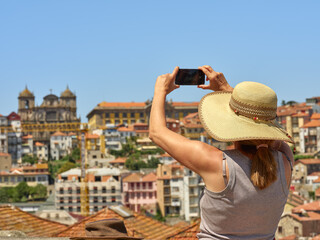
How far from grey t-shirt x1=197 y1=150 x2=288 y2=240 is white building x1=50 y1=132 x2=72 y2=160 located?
95884 millimetres

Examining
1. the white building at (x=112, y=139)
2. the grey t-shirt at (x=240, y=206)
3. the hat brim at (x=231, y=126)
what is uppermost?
the hat brim at (x=231, y=126)

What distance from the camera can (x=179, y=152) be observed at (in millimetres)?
2211

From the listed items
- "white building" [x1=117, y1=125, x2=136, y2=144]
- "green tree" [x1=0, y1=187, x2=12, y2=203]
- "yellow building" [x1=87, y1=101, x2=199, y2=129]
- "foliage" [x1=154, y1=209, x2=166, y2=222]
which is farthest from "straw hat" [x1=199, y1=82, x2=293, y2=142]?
"yellow building" [x1=87, y1=101, x2=199, y2=129]

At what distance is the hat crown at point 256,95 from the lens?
90.3 inches

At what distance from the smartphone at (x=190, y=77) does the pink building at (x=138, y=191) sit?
6118 centimetres

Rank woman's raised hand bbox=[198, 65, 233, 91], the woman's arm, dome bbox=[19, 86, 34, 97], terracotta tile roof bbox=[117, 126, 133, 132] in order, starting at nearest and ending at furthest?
1. the woman's arm
2. woman's raised hand bbox=[198, 65, 233, 91]
3. terracotta tile roof bbox=[117, 126, 133, 132]
4. dome bbox=[19, 86, 34, 97]

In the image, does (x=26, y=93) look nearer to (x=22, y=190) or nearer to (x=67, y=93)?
(x=67, y=93)

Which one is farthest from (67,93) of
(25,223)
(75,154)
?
(25,223)

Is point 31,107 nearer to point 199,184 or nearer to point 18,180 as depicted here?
point 18,180

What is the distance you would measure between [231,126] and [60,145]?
97.2m

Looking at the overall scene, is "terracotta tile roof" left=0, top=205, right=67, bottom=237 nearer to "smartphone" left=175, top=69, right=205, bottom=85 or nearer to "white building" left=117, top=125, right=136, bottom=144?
"smartphone" left=175, top=69, right=205, bottom=85

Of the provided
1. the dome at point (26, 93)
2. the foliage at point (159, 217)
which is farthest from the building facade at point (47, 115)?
the foliage at point (159, 217)

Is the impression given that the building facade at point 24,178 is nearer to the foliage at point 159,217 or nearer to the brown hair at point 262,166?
the foliage at point 159,217

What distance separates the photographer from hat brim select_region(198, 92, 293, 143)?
7.38ft
